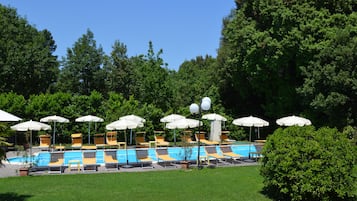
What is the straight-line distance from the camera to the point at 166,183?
12297 mm

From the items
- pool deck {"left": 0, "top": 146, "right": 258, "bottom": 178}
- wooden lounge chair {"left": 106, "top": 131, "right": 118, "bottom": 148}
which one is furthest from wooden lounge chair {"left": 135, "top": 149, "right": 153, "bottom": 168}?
wooden lounge chair {"left": 106, "top": 131, "right": 118, "bottom": 148}

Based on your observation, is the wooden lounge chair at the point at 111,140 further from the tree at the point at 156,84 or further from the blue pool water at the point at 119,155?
the tree at the point at 156,84

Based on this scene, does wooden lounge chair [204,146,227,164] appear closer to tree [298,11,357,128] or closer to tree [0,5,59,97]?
tree [298,11,357,128]

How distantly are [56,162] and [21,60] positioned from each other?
24.7 metres

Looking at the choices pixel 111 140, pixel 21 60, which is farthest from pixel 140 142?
pixel 21 60

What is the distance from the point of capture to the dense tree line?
22516 millimetres

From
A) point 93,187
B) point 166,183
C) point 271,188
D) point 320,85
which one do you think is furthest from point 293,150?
point 320,85

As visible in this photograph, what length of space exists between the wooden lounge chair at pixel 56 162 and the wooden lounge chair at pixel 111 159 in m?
1.90

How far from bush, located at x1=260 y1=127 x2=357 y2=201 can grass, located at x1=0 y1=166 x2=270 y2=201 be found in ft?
3.32

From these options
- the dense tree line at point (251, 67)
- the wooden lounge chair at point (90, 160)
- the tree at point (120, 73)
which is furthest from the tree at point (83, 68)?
the wooden lounge chair at point (90, 160)

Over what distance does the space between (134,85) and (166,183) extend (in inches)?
1131

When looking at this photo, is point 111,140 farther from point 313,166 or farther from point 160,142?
point 313,166

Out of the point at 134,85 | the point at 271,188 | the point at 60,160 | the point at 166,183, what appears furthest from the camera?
the point at 134,85

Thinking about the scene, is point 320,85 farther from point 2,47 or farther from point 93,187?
point 2,47
